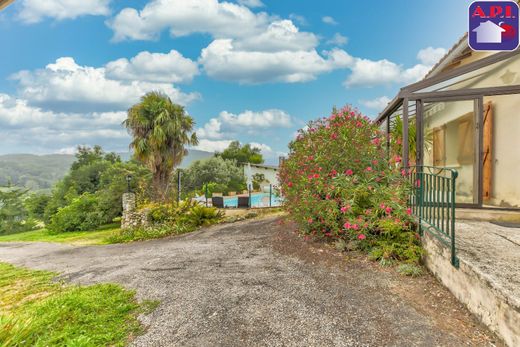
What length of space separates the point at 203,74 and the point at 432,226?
19936 mm

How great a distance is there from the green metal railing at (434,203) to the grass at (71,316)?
12.7 feet

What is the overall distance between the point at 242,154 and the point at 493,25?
34818 mm

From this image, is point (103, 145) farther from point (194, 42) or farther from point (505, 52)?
point (505, 52)

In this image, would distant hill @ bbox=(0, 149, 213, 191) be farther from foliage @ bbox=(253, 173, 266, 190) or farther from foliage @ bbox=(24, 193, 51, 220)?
foliage @ bbox=(253, 173, 266, 190)

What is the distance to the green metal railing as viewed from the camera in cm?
360

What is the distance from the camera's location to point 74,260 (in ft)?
24.2

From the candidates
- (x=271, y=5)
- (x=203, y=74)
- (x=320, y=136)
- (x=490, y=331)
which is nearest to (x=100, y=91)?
(x=203, y=74)

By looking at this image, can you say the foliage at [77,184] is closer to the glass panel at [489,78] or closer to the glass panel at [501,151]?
the glass panel at [489,78]

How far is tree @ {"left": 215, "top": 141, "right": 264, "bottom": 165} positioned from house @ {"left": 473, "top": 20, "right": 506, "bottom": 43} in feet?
107

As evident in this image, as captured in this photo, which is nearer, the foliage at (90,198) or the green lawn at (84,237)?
the green lawn at (84,237)

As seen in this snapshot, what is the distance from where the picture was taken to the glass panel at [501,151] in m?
5.45

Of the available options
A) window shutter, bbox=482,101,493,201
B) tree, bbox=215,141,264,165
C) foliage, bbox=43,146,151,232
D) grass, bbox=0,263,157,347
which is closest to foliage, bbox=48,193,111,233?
foliage, bbox=43,146,151,232

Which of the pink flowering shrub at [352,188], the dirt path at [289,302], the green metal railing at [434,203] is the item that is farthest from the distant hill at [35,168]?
the green metal railing at [434,203]

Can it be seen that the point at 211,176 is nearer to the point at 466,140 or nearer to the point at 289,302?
the point at 466,140
